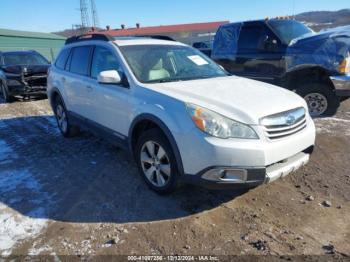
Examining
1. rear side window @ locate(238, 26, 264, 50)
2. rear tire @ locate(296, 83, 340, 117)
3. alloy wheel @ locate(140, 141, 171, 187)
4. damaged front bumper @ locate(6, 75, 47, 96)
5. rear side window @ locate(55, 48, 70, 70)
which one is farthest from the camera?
damaged front bumper @ locate(6, 75, 47, 96)

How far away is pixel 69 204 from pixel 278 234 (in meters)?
2.28

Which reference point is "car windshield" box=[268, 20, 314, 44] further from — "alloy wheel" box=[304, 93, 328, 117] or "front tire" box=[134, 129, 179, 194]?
"front tire" box=[134, 129, 179, 194]

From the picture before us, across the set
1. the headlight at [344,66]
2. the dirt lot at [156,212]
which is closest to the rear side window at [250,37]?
the headlight at [344,66]

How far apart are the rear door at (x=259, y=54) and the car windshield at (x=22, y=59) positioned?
23.6 ft

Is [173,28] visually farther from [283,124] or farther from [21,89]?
[283,124]

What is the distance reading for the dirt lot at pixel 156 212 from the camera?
9.46 feet

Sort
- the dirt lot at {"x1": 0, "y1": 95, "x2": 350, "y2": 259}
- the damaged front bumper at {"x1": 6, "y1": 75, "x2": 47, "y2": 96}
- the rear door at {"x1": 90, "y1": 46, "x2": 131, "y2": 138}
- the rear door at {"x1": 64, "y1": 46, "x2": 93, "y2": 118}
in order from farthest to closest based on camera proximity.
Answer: the damaged front bumper at {"x1": 6, "y1": 75, "x2": 47, "y2": 96}
the rear door at {"x1": 64, "y1": 46, "x2": 93, "y2": 118}
the rear door at {"x1": 90, "y1": 46, "x2": 131, "y2": 138}
the dirt lot at {"x1": 0, "y1": 95, "x2": 350, "y2": 259}

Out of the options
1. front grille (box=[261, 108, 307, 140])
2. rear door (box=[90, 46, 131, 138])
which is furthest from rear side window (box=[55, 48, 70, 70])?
front grille (box=[261, 108, 307, 140])

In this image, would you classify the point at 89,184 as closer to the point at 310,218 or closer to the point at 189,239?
the point at 189,239

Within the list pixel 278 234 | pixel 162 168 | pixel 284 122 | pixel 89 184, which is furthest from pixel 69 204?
pixel 284 122

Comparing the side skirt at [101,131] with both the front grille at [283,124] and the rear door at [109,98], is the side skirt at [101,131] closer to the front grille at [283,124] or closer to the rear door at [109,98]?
the rear door at [109,98]

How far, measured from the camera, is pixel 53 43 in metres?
38.4

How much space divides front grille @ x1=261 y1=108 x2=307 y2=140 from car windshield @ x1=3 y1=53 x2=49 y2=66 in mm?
9976

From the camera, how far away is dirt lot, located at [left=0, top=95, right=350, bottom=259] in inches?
114
